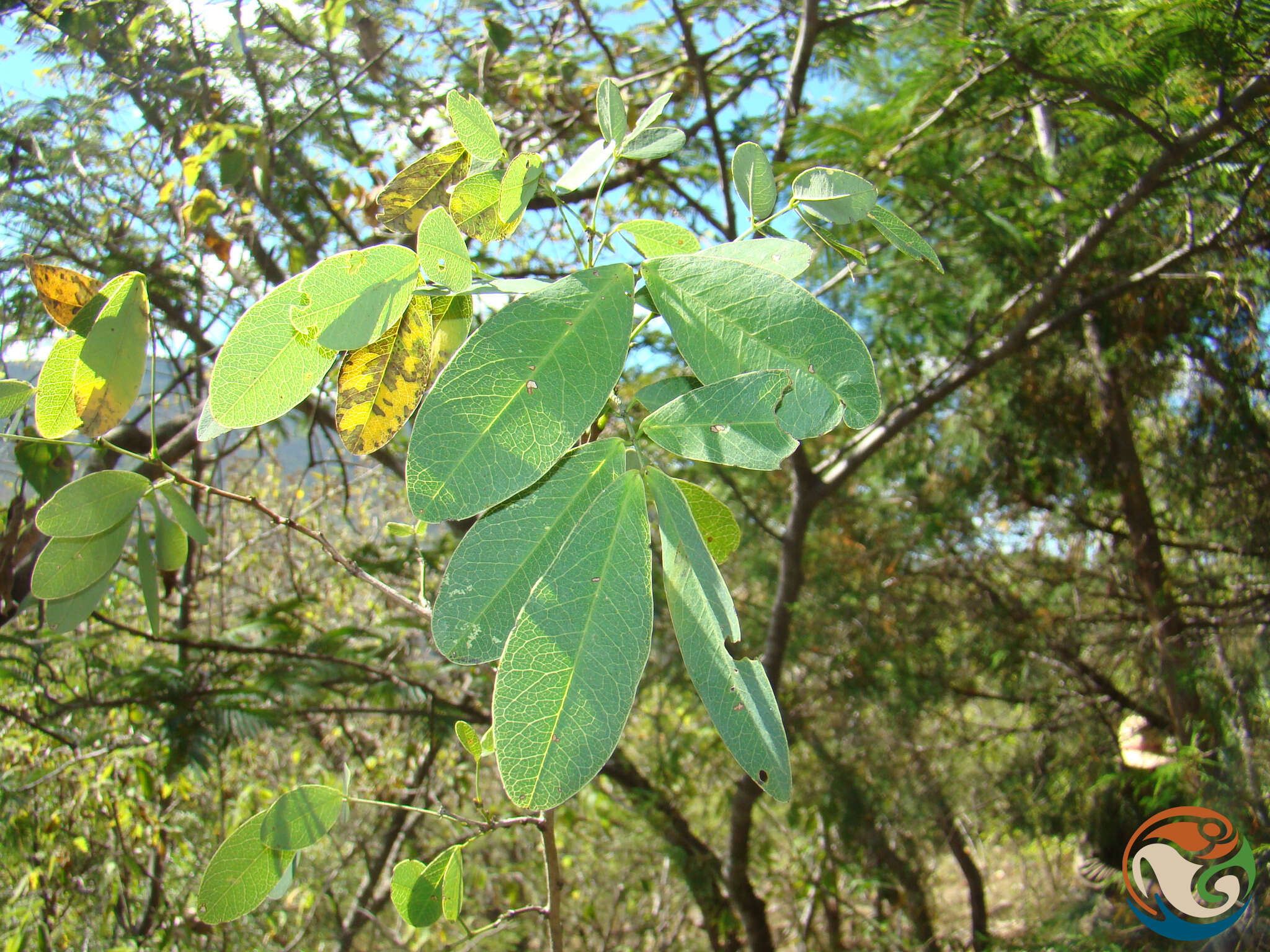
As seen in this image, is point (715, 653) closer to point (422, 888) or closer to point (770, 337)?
point (770, 337)

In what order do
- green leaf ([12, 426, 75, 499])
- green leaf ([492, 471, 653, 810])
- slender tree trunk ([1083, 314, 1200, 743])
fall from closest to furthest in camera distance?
1. green leaf ([492, 471, 653, 810])
2. green leaf ([12, 426, 75, 499])
3. slender tree trunk ([1083, 314, 1200, 743])

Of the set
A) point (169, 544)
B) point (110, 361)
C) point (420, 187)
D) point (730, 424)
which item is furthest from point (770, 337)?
point (169, 544)

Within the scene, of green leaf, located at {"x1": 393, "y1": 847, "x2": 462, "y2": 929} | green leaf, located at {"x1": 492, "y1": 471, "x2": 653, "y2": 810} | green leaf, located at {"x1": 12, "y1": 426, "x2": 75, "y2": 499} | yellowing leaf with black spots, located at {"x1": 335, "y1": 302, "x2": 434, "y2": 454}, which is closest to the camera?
green leaf, located at {"x1": 492, "y1": 471, "x2": 653, "y2": 810}

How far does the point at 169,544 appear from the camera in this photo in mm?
579

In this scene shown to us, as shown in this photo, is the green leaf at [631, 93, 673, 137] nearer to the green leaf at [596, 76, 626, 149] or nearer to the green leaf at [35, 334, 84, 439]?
the green leaf at [596, 76, 626, 149]

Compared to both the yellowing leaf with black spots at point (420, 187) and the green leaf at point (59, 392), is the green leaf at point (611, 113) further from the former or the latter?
the green leaf at point (59, 392)

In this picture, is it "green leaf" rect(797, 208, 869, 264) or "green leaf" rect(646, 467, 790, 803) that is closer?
"green leaf" rect(646, 467, 790, 803)

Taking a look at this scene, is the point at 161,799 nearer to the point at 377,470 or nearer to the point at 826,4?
the point at 377,470

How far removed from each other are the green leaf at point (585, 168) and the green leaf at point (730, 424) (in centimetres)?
17

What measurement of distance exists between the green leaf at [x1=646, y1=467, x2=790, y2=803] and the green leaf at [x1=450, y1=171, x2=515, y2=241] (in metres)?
0.16

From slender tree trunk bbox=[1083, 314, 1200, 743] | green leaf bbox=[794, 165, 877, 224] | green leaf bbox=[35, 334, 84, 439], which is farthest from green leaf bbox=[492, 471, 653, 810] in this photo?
slender tree trunk bbox=[1083, 314, 1200, 743]

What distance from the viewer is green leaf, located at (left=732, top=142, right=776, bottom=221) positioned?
414 millimetres

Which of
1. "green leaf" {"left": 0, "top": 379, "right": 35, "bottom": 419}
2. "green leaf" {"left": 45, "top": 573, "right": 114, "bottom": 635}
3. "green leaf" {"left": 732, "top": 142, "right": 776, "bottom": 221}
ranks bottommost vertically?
"green leaf" {"left": 45, "top": 573, "right": 114, "bottom": 635}

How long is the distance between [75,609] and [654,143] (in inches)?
20.6
